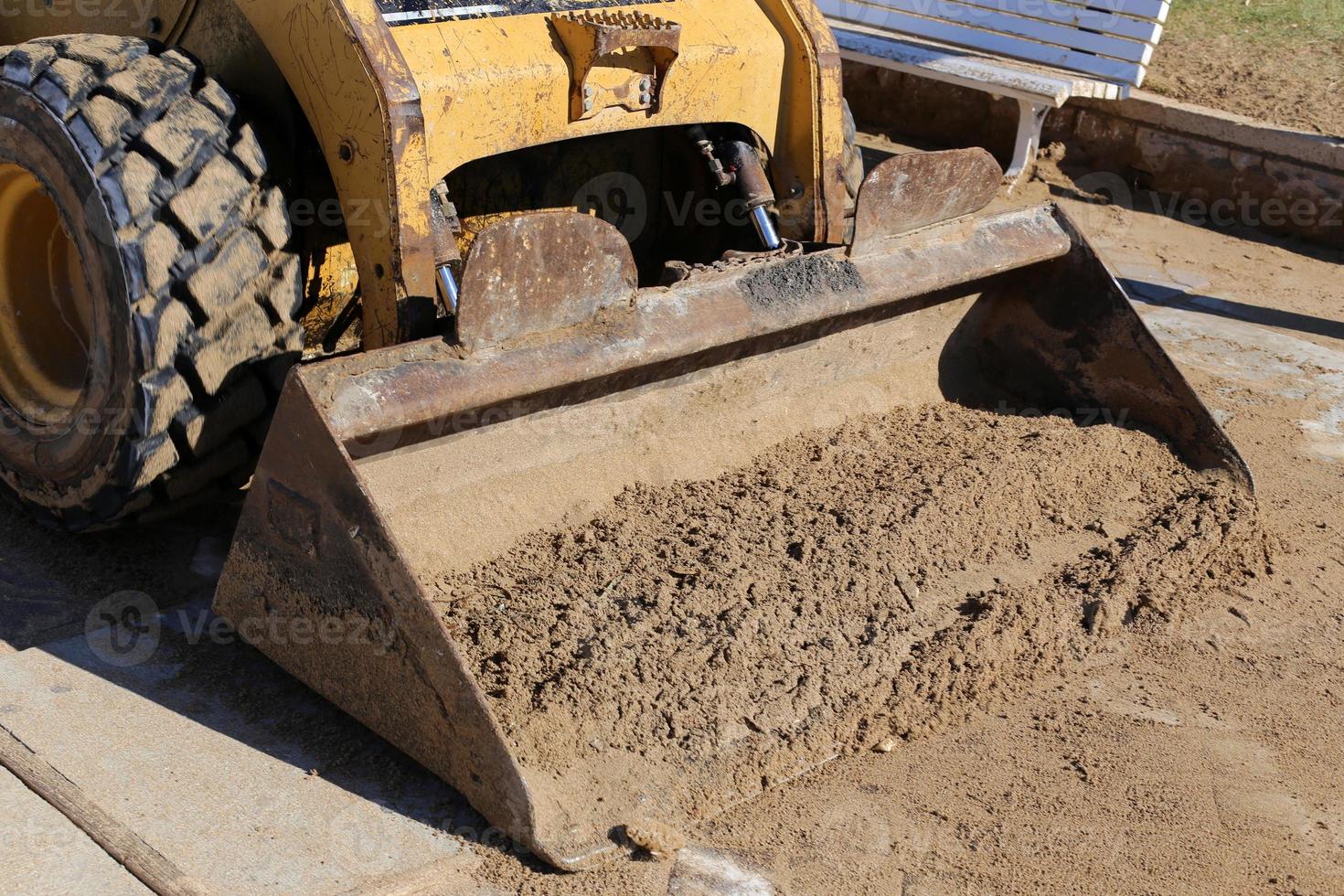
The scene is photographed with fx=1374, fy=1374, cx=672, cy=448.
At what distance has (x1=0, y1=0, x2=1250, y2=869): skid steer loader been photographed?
2596mm

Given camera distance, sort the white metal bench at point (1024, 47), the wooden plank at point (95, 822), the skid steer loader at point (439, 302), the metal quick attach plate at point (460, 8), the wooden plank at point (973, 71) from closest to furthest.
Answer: the wooden plank at point (95, 822), the skid steer loader at point (439, 302), the metal quick attach plate at point (460, 8), the wooden plank at point (973, 71), the white metal bench at point (1024, 47)

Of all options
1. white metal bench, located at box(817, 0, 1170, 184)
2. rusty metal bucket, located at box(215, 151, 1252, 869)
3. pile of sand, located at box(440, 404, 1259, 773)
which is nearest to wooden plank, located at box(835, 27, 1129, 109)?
white metal bench, located at box(817, 0, 1170, 184)

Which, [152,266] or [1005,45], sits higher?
[152,266]

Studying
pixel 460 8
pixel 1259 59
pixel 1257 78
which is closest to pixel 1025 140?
pixel 1257 78

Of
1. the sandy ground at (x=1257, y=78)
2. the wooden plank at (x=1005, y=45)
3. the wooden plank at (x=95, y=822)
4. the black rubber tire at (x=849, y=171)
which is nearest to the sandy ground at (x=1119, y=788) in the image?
the wooden plank at (x=95, y=822)

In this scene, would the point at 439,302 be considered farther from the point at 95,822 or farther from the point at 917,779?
the point at 917,779

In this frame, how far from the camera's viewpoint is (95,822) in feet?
8.03

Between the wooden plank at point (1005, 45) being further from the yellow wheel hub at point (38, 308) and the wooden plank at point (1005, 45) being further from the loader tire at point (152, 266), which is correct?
the yellow wheel hub at point (38, 308)

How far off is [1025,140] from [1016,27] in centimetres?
84

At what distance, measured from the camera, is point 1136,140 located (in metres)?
7.21

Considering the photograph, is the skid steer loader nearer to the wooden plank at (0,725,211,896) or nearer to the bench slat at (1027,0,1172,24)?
the wooden plank at (0,725,211,896)

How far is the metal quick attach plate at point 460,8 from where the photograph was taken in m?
3.13

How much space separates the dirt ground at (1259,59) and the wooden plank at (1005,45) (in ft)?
1.93

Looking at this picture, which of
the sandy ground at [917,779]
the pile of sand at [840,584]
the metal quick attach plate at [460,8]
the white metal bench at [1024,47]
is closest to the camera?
the sandy ground at [917,779]
